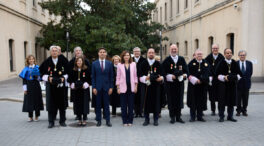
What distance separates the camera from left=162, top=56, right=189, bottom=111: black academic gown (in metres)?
6.91

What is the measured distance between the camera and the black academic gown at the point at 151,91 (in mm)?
6734

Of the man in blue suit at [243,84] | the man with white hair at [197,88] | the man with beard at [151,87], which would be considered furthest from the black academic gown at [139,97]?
the man in blue suit at [243,84]

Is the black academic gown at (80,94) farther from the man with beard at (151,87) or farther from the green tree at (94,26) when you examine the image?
the green tree at (94,26)

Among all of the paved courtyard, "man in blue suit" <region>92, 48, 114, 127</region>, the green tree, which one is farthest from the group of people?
the green tree

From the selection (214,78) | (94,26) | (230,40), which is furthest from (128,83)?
(230,40)

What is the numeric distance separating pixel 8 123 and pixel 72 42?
11582 millimetres

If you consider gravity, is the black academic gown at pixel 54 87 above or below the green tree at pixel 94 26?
below

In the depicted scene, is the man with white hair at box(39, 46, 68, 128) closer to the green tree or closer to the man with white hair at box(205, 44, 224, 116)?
the man with white hair at box(205, 44, 224, 116)

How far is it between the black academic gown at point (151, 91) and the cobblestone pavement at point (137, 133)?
49 centimetres

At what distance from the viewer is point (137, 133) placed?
19.6 ft

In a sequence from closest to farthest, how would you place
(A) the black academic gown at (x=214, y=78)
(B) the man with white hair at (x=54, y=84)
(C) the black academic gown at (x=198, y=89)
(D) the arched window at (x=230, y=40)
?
1. (B) the man with white hair at (x=54, y=84)
2. (C) the black academic gown at (x=198, y=89)
3. (A) the black academic gown at (x=214, y=78)
4. (D) the arched window at (x=230, y=40)

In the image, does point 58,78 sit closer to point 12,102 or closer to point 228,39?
point 12,102

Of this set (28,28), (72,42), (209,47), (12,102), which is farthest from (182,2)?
(12,102)

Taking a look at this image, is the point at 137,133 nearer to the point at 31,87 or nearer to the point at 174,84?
the point at 174,84
